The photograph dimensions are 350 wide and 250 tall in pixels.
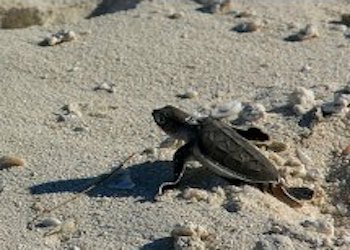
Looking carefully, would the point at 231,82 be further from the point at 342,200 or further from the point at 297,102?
the point at 342,200

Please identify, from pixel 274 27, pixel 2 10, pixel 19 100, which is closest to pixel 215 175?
pixel 19 100

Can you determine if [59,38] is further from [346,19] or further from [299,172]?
[299,172]

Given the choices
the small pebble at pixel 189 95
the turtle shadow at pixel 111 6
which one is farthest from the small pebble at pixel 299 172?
the turtle shadow at pixel 111 6

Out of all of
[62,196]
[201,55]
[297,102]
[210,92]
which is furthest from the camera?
[201,55]

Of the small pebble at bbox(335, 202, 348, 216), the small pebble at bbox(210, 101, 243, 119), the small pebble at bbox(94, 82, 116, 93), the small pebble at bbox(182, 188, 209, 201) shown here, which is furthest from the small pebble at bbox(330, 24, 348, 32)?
the small pebble at bbox(182, 188, 209, 201)

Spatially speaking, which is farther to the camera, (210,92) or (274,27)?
(274,27)

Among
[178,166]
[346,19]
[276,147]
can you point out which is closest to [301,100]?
[276,147]
